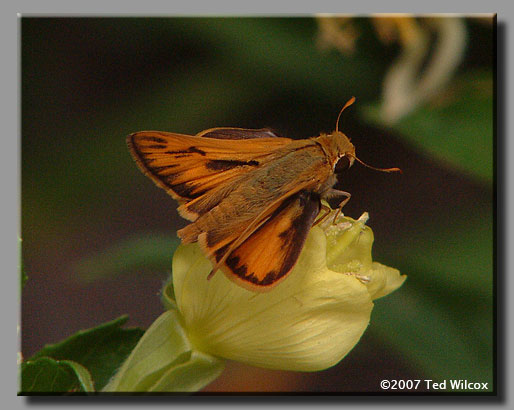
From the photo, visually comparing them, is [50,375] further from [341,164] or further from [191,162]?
[341,164]

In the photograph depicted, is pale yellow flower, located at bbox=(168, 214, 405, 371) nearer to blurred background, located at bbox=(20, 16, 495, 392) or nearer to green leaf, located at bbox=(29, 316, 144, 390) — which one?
green leaf, located at bbox=(29, 316, 144, 390)

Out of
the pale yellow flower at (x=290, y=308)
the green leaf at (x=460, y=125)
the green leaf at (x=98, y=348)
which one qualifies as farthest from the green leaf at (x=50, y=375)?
the green leaf at (x=460, y=125)

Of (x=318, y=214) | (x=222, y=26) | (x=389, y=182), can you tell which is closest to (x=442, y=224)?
(x=389, y=182)

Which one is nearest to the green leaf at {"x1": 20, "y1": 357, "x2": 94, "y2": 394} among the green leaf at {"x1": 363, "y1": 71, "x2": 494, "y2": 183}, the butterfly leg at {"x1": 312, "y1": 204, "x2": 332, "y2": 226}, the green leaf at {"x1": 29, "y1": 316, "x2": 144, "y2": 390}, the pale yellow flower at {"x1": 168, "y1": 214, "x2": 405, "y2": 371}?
the green leaf at {"x1": 29, "y1": 316, "x2": 144, "y2": 390}

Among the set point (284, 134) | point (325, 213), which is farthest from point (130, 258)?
point (325, 213)

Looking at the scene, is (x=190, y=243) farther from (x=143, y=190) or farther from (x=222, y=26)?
(x=143, y=190)
